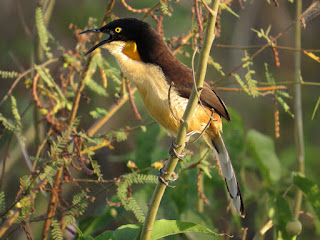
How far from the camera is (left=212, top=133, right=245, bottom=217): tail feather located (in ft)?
9.72

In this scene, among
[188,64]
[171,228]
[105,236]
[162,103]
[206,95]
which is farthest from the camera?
[188,64]

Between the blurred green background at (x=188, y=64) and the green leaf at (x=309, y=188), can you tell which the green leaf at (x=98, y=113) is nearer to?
the blurred green background at (x=188, y=64)

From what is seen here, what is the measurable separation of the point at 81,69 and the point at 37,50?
0.29m

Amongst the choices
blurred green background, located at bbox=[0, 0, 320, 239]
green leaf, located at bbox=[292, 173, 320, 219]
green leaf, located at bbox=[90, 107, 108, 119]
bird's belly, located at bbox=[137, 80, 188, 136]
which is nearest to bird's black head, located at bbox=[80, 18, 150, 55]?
bird's belly, located at bbox=[137, 80, 188, 136]

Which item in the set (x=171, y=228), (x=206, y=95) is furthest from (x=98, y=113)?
(x=171, y=228)

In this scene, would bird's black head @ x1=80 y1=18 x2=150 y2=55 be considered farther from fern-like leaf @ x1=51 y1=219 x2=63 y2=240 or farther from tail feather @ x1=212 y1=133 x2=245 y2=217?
fern-like leaf @ x1=51 y1=219 x2=63 y2=240

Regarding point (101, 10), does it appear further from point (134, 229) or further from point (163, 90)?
point (134, 229)

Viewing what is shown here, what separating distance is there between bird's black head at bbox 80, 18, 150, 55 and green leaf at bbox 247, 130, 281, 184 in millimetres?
1318

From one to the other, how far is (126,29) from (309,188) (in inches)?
52.1

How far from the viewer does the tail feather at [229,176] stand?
296cm

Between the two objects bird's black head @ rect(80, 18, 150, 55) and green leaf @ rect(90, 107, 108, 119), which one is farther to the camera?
green leaf @ rect(90, 107, 108, 119)

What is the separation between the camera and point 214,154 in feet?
10.1

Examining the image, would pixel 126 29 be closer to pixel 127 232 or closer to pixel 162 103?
pixel 162 103

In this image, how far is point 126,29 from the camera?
2.76m
